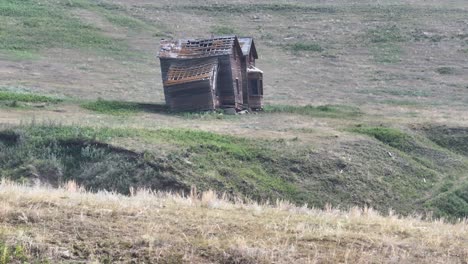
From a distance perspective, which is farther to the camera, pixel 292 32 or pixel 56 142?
pixel 292 32

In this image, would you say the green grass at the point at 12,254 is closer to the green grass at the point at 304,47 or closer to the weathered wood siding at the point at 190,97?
the weathered wood siding at the point at 190,97

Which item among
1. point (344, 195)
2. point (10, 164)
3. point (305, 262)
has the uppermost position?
point (305, 262)

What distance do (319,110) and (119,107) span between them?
422 inches

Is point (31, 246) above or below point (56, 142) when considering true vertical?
above

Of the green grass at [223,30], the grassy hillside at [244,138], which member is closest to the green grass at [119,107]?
the grassy hillside at [244,138]

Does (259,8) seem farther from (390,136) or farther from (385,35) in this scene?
(390,136)

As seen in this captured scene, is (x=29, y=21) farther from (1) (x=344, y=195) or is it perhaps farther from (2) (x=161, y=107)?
(1) (x=344, y=195)

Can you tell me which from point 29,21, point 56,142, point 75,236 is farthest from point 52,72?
point 75,236

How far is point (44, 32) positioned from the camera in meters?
60.7

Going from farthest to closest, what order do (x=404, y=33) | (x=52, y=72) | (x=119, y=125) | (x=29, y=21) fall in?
1. (x=404, y=33)
2. (x=29, y=21)
3. (x=52, y=72)
4. (x=119, y=125)

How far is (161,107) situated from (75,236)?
2908 cm

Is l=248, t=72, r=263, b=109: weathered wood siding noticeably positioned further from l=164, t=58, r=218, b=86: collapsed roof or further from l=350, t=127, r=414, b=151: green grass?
l=350, t=127, r=414, b=151: green grass

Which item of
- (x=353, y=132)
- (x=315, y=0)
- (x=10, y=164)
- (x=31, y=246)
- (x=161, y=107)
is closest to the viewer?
(x=31, y=246)

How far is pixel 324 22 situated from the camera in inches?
2820
